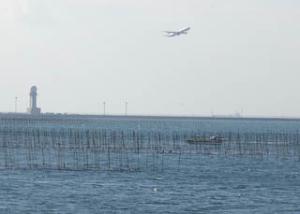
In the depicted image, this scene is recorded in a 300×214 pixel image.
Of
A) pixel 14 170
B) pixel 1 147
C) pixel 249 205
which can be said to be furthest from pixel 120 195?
pixel 1 147

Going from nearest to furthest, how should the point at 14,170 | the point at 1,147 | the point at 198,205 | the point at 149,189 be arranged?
the point at 198,205
the point at 149,189
the point at 14,170
the point at 1,147

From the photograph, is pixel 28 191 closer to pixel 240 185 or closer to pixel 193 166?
pixel 240 185

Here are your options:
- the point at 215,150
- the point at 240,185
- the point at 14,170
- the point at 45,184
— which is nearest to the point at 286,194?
the point at 240,185

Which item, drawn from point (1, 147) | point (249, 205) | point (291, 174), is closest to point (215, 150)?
point (1, 147)

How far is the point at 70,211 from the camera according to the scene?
164 feet

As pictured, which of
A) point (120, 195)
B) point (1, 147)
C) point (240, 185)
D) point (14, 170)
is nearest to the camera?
point (120, 195)

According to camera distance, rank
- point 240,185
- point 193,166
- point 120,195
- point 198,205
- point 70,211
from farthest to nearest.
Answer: point 193,166 < point 240,185 < point 120,195 < point 198,205 < point 70,211

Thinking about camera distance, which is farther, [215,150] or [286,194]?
[215,150]

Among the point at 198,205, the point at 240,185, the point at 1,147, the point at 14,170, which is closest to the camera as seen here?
the point at 198,205

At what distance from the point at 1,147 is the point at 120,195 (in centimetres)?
5184

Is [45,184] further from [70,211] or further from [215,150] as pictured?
[215,150]

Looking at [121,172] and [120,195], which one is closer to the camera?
[120,195]

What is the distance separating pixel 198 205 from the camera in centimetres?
5388

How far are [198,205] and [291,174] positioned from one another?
25.9 m
